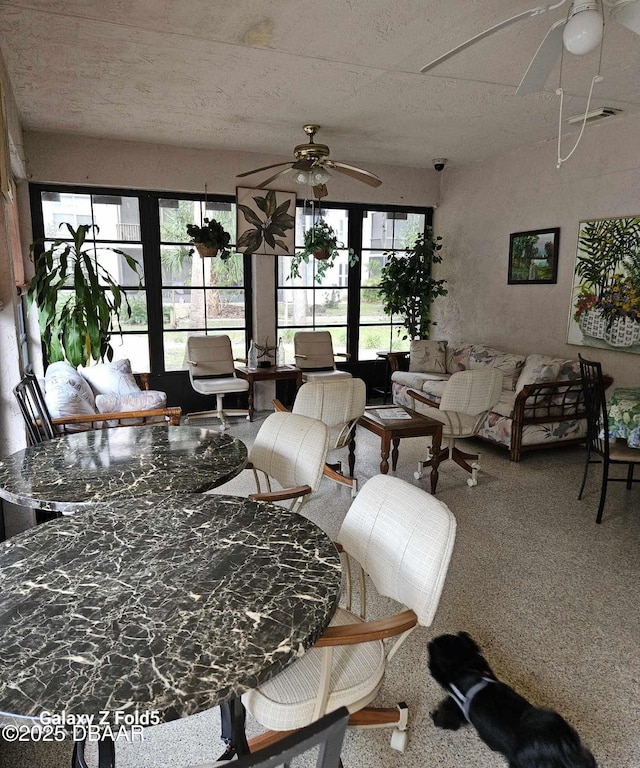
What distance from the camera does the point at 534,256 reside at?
5.25m

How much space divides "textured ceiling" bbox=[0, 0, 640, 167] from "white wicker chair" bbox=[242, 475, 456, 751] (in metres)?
2.38

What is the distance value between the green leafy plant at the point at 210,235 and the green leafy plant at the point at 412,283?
1904 millimetres

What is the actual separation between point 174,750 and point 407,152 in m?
5.54

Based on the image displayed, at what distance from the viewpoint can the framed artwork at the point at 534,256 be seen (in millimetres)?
5059

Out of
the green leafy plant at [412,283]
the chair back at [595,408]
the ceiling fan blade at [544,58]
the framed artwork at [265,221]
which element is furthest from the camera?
the green leafy plant at [412,283]

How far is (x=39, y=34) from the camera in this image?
2.87m

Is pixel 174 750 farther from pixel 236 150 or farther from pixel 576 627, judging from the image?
pixel 236 150

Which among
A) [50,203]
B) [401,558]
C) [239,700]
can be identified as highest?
[50,203]

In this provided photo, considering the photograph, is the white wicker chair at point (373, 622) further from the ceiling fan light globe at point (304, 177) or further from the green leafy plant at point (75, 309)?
the green leafy plant at point (75, 309)

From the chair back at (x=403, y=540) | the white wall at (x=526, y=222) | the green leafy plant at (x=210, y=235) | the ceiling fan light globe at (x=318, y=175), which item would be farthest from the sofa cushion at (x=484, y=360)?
the chair back at (x=403, y=540)

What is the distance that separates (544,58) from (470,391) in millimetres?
2047

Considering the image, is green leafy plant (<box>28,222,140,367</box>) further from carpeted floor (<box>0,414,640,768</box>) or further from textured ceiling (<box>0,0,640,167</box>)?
carpeted floor (<box>0,414,640,768</box>)

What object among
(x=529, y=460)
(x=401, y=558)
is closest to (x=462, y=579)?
(x=401, y=558)

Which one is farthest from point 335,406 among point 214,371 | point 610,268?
point 610,268
